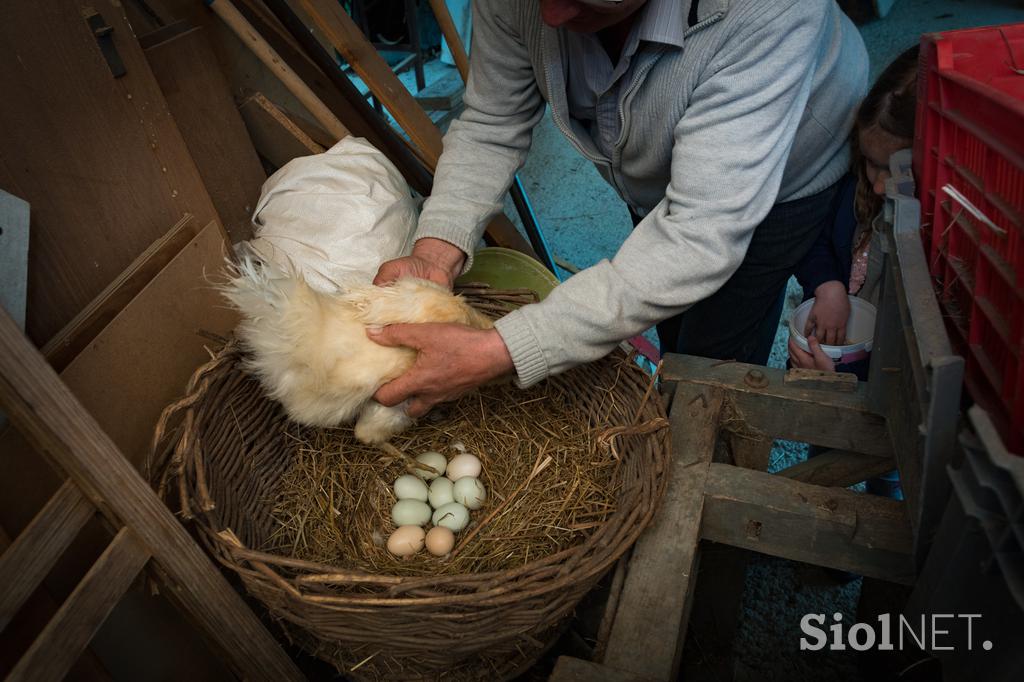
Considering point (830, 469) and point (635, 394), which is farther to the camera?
point (830, 469)

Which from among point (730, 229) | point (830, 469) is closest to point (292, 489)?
point (730, 229)

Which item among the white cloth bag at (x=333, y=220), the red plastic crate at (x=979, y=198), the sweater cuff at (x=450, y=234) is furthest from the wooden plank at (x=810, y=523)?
the white cloth bag at (x=333, y=220)

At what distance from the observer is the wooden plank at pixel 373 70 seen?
182 cm

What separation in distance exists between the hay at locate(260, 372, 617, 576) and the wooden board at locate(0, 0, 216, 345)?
1.56 ft

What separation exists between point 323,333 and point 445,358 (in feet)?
0.71

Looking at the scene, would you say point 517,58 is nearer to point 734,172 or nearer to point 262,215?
point 734,172

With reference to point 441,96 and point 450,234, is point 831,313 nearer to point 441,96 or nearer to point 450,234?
point 450,234

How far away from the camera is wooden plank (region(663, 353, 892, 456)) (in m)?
1.18

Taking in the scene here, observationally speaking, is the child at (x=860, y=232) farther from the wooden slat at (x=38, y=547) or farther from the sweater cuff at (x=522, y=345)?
the wooden slat at (x=38, y=547)

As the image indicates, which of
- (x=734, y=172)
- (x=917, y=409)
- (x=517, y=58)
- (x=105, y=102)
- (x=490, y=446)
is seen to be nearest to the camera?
(x=917, y=409)

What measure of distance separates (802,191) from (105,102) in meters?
1.31

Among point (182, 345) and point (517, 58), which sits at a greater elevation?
point (517, 58)

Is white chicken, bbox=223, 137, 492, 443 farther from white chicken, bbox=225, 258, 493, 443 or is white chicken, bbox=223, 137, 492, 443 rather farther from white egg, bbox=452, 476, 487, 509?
white egg, bbox=452, 476, 487, 509

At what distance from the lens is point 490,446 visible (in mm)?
1460
